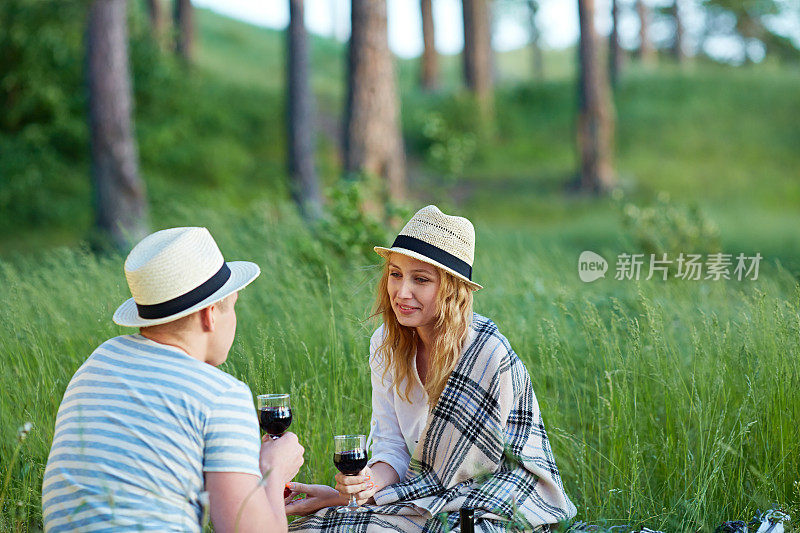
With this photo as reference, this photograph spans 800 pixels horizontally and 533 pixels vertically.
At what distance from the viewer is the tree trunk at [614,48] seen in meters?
21.7

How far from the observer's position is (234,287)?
2311 millimetres

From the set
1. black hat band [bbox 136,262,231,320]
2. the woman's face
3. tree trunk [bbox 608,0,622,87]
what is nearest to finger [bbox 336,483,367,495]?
the woman's face

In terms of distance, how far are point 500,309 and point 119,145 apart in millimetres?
6690

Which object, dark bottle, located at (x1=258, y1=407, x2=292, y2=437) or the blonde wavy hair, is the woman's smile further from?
dark bottle, located at (x1=258, y1=407, x2=292, y2=437)

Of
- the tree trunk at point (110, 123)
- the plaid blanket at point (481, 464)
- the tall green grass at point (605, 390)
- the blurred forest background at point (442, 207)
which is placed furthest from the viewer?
the tree trunk at point (110, 123)

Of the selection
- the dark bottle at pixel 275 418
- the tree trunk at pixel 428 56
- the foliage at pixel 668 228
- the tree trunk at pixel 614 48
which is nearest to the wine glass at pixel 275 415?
the dark bottle at pixel 275 418

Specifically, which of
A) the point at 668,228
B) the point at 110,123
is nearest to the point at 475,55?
the point at 110,123

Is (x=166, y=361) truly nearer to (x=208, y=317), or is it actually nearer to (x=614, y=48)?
(x=208, y=317)

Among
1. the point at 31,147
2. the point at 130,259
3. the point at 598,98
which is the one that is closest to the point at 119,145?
the point at 31,147

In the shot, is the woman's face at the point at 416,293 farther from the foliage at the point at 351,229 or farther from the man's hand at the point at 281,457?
the foliage at the point at 351,229

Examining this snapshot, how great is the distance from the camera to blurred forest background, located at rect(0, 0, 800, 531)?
356cm

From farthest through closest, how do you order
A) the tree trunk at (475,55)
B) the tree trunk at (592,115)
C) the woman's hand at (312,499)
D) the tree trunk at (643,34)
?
the tree trunk at (643,34) → the tree trunk at (475,55) → the tree trunk at (592,115) → the woman's hand at (312,499)

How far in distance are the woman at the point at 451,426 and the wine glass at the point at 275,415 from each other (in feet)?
0.98

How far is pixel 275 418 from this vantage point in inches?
101
